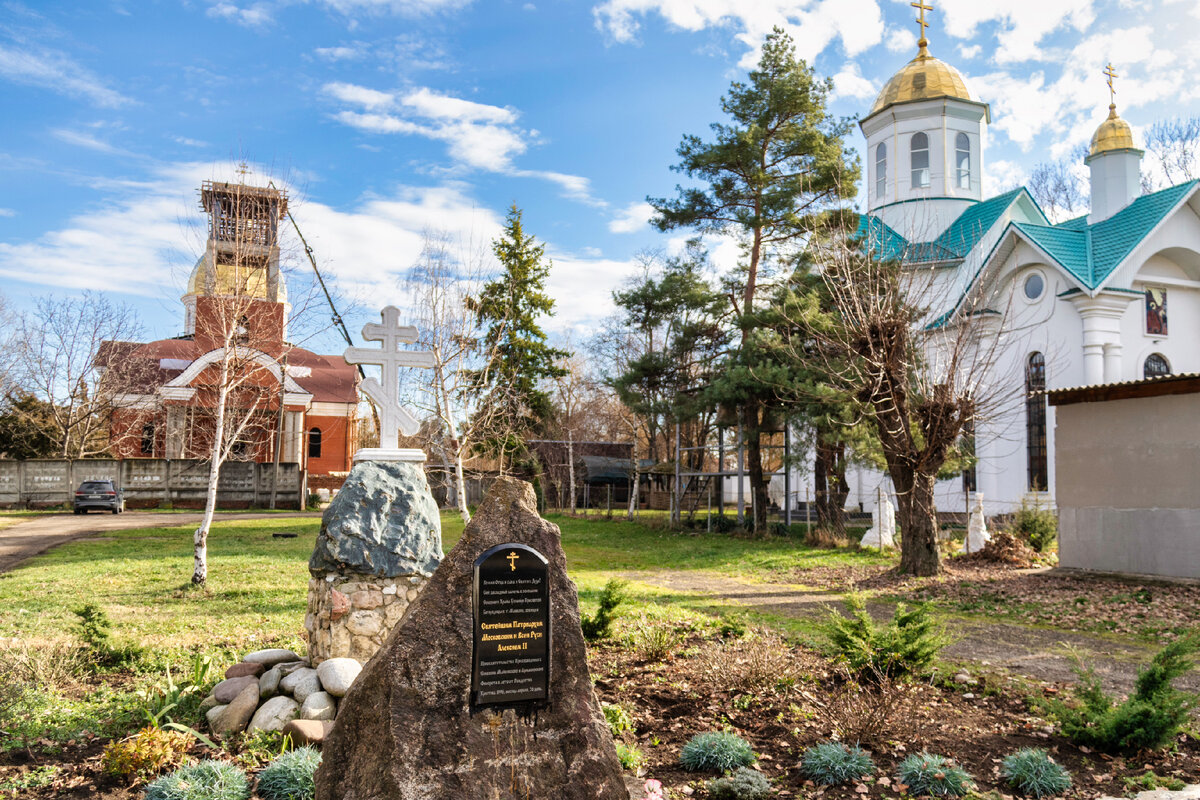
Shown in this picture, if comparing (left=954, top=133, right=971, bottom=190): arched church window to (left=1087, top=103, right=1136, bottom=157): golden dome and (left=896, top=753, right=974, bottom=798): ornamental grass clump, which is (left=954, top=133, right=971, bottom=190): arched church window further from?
(left=896, top=753, right=974, bottom=798): ornamental grass clump

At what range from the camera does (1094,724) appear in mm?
5082

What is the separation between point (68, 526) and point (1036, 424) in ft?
89.3

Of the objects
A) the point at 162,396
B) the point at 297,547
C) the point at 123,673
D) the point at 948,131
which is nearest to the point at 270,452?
the point at 162,396

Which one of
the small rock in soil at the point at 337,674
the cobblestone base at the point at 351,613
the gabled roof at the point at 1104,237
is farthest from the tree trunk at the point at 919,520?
the gabled roof at the point at 1104,237

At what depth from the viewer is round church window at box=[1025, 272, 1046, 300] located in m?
23.8

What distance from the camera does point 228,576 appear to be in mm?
12258

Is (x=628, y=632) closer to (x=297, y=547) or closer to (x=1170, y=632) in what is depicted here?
(x=1170, y=632)

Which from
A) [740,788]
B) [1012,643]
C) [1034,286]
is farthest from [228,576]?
[1034,286]

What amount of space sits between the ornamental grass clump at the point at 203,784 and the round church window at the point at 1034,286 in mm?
25277

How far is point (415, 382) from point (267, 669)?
46.7 ft

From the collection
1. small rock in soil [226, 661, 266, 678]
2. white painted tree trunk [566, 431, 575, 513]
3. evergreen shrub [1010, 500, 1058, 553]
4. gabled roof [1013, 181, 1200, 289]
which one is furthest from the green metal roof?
small rock in soil [226, 661, 266, 678]

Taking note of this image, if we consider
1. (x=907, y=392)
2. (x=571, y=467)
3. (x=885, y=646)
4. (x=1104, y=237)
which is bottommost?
(x=885, y=646)

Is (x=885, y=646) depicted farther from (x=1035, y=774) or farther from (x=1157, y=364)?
(x=1157, y=364)

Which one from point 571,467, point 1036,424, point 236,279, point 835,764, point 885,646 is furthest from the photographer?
point 571,467
